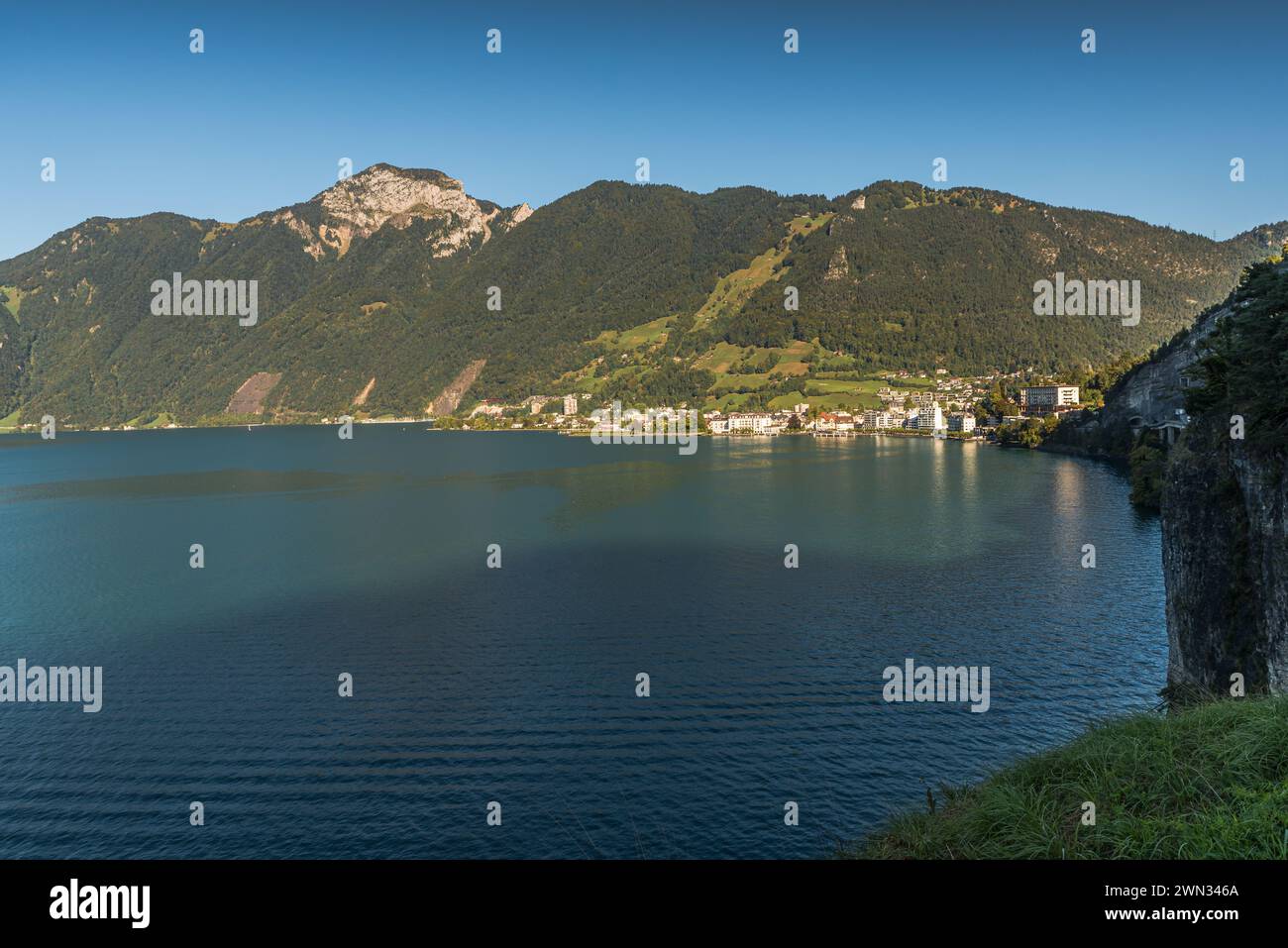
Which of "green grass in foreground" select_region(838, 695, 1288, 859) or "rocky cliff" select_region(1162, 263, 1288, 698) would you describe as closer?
"green grass in foreground" select_region(838, 695, 1288, 859)

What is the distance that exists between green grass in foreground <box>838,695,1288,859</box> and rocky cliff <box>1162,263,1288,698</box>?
10811mm

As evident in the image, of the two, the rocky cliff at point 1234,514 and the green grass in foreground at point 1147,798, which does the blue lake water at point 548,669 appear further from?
the green grass in foreground at point 1147,798

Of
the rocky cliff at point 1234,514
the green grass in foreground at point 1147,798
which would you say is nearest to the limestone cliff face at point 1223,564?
the rocky cliff at point 1234,514

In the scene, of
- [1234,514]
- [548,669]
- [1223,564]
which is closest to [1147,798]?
[1223,564]

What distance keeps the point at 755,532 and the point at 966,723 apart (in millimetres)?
40222

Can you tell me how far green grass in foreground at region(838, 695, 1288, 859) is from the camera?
930cm

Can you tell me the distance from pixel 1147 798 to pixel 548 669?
83.6 ft

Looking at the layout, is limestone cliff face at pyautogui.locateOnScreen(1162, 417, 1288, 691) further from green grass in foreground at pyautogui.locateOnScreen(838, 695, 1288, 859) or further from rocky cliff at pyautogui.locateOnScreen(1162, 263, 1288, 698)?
green grass in foreground at pyautogui.locateOnScreen(838, 695, 1288, 859)

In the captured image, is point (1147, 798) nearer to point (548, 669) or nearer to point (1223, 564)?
point (1223, 564)

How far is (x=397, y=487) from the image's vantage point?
357 ft

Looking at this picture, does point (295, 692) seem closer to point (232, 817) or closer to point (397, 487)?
point (232, 817)

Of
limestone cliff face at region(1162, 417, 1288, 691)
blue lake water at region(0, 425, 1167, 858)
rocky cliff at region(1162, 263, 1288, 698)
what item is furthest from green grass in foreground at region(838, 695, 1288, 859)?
limestone cliff face at region(1162, 417, 1288, 691)
